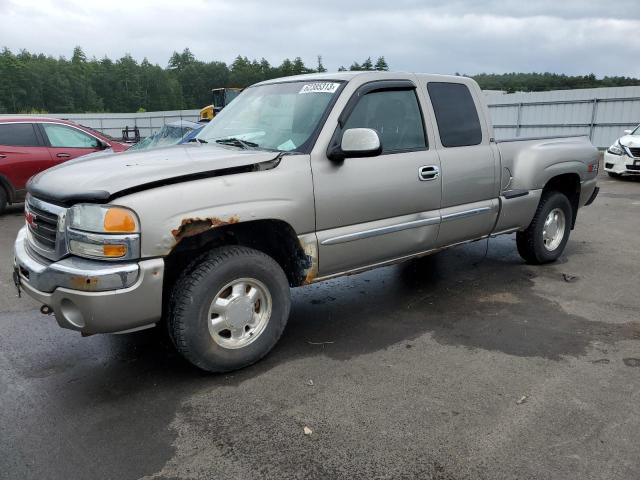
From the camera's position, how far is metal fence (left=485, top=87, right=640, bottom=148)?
66.4 ft

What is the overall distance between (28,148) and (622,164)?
13.2 meters

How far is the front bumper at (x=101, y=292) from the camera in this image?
9.57 ft

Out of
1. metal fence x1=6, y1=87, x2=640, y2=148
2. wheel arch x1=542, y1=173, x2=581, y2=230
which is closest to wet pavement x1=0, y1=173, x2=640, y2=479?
wheel arch x1=542, y1=173, x2=581, y2=230

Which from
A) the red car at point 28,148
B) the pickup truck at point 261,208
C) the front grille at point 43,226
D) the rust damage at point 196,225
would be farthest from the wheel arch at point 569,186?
the red car at point 28,148

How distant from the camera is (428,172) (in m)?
4.31

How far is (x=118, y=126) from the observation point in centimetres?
3838

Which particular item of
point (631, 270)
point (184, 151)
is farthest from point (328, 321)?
point (631, 270)

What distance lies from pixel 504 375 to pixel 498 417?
540 mm

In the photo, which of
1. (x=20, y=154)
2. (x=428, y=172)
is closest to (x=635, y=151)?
(x=428, y=172)

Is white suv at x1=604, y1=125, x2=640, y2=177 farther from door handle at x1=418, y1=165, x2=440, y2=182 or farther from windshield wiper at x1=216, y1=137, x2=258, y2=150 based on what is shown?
windshield wiper at x1=216, y1=137, x2=258, y2=150

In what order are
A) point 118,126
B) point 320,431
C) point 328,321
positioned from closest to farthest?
point 320,431 → point 328,321 → point 118,126

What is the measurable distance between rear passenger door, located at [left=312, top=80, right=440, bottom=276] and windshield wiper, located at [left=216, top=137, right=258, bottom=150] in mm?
574

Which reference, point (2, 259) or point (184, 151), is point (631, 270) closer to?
point (184, 151)

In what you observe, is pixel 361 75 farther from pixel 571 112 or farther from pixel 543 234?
pixel 571 112
